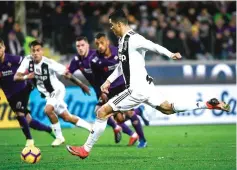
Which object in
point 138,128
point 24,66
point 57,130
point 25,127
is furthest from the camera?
point 57,130

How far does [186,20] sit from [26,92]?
10.6 meters

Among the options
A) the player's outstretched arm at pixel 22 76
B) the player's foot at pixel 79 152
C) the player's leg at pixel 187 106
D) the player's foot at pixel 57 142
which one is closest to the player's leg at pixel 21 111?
the player's outstretched arm at pixel 22 76

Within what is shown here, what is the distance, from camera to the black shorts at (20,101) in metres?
15.0

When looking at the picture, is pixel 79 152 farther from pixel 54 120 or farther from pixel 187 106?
pixel 54 120

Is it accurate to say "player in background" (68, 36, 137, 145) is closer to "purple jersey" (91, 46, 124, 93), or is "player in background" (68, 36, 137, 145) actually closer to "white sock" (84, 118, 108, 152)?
"purple jersey" (91, 46, 124, 93)

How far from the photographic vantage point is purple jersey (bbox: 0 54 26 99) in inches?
598

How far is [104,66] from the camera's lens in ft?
51.3

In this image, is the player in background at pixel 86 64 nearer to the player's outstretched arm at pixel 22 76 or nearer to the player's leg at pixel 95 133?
the player's outstretched arm at pixel 22 76

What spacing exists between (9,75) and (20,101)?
628mm

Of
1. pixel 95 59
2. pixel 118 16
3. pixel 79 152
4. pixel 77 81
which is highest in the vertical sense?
pixel 118 16

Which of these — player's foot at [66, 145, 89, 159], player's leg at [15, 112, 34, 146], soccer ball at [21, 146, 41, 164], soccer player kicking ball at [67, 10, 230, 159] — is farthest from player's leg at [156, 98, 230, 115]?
player's leg at [15, 112, 34, 146]

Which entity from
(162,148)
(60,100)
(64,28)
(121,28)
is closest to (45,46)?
(64,28)

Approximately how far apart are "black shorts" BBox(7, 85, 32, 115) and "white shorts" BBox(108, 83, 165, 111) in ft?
11.6

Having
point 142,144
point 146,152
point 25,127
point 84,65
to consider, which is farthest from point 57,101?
point 146,152
